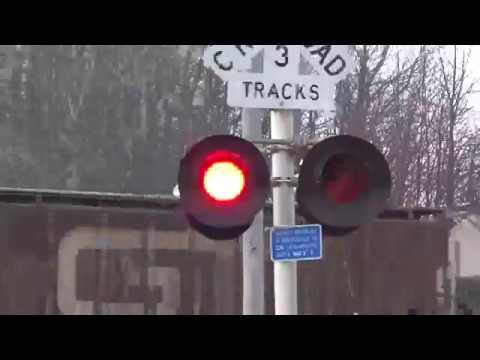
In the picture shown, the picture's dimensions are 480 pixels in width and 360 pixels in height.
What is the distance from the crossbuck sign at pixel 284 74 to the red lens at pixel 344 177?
0.60 m

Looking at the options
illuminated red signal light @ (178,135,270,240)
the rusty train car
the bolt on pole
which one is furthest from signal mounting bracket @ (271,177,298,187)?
the rusty train car

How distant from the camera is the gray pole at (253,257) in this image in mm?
6613

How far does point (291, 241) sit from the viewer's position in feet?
13.8

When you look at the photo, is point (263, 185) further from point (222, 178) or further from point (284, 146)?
point (284, 146)

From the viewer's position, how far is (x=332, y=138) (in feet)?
10.8

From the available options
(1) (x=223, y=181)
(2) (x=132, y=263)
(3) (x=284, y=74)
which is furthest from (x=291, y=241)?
(2) (x=132, y=263)

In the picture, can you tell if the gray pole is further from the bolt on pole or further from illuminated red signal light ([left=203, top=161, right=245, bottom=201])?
illuminated red signal light ([left=203, top=161, right=245, bottom=201])

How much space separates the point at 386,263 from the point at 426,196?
13.4 meters

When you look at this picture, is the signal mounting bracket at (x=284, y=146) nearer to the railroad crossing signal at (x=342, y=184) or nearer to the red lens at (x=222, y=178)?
the railroad crossing signal at (x=342, y=184)

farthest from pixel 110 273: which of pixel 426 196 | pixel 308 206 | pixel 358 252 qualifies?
pixel 426 196

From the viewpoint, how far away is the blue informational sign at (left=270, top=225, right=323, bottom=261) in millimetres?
4188

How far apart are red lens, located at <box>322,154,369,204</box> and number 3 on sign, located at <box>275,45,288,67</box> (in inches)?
24.9

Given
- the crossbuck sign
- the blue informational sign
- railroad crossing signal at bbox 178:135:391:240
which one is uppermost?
the crossbuck sign

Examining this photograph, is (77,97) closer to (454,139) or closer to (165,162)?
(165,162)
